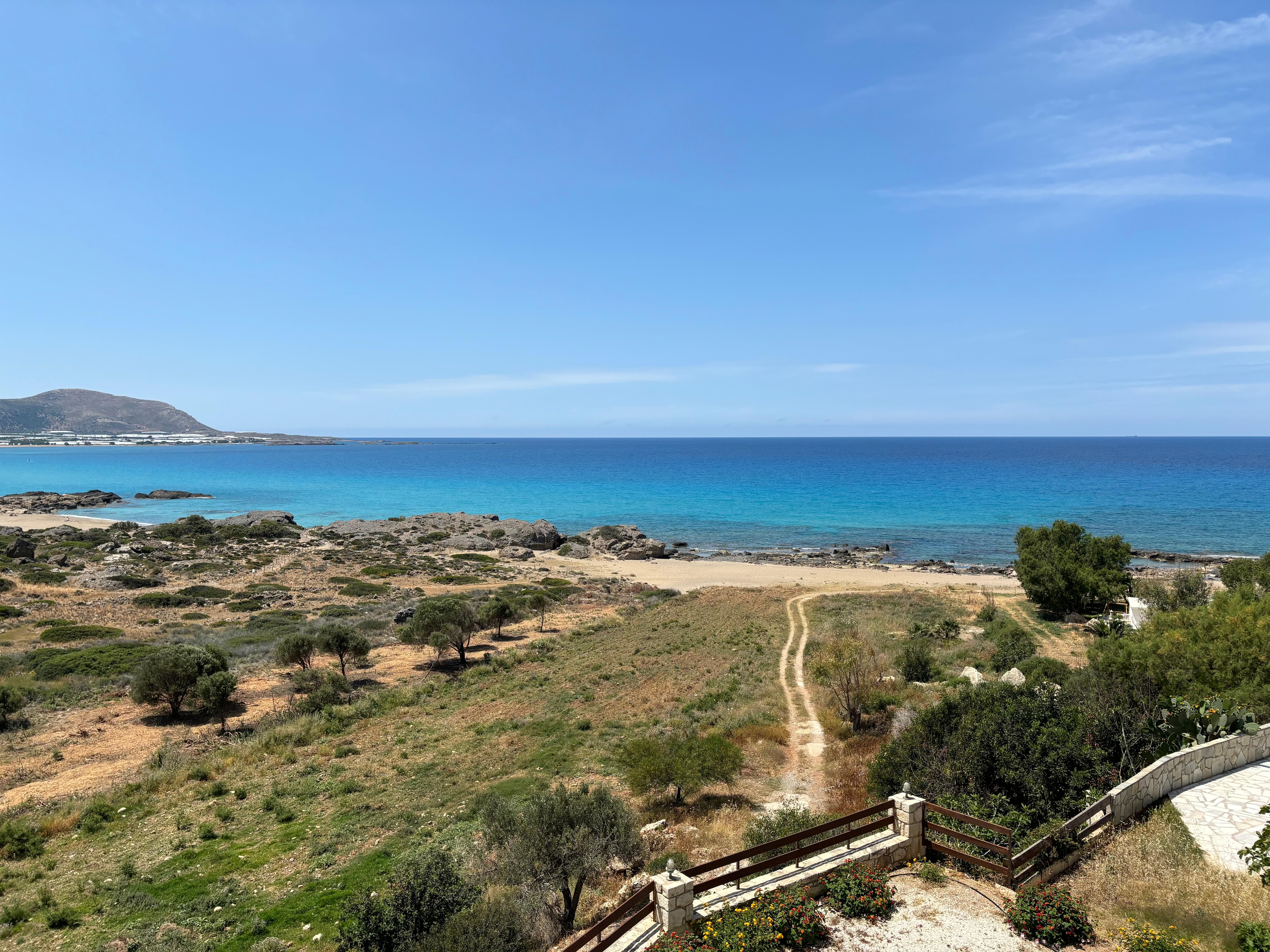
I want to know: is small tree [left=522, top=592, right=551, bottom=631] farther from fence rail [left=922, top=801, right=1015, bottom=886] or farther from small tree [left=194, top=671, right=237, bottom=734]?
fence rail [left=922, top=801, right=1015, bottom=886]

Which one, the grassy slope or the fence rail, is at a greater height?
the fence rail

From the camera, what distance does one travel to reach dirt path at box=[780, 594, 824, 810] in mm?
15461

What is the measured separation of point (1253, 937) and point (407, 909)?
11624 mm

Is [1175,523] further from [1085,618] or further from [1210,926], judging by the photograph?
[1210,926]

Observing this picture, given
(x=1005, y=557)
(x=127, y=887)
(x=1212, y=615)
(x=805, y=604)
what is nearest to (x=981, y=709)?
(x=1212, y=615)

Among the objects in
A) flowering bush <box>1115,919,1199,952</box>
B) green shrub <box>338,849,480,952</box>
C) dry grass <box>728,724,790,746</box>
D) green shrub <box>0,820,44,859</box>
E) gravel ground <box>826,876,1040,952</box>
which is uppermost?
flowering bush <box>1115,919,1199,952</box>

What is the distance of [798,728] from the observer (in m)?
20.4

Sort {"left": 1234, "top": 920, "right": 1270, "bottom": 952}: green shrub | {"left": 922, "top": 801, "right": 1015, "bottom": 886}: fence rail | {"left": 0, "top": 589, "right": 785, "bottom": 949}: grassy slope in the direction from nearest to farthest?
{"left": 1234, "top": 920, "right": 1270, "bottom": 952}: green shrub < {"left": 922, "top": 801, "right": 1015, "bottom": 886}: fence rail < {"left": 0, "top": 589, "right": 785, "bottom": 949}: grassy slope

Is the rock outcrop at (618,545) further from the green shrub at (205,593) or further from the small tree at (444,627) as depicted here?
the small tree at (444,627)

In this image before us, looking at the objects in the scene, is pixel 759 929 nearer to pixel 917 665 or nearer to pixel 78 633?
pixel 917 665


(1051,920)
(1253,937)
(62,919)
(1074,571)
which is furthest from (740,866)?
(1074,571)

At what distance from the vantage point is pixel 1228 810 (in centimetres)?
1183

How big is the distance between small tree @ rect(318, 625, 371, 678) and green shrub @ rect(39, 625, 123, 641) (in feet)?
48.8

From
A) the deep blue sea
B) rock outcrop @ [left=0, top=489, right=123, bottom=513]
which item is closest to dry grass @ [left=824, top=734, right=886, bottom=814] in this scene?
the deep blue sea
